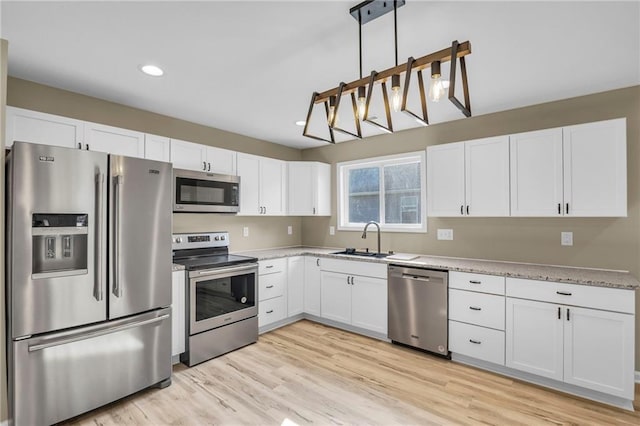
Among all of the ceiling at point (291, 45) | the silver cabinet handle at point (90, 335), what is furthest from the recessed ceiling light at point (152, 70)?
the silver cabinet handle at point (90, 335)

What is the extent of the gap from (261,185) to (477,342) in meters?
2.94

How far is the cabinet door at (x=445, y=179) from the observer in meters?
3.27

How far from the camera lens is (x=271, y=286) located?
12.4ft

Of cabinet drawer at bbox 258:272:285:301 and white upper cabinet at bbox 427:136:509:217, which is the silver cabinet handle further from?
white upper cabinet at bbox 427:136:509:217

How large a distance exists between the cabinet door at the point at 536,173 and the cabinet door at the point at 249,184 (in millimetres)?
2818

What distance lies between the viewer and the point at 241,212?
3.81 m

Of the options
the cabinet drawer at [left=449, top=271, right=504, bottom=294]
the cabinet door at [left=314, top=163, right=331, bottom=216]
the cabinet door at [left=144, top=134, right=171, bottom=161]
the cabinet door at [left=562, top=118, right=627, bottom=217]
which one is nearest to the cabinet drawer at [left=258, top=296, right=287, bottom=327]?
the cabinet door at [left=314, top=163, right=331, bottom=216]

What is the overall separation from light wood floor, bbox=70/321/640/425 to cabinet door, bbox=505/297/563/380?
6.8 inches

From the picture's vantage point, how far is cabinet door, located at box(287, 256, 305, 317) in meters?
4.01

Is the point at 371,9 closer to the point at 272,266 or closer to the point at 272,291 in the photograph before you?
the point at 272,266

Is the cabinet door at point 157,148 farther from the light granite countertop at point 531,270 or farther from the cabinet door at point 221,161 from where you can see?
the light granite countertop at point 531,270

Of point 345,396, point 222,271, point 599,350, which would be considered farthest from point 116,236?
point 599,350

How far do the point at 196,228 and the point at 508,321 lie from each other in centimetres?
328

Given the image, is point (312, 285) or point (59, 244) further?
point (312, 285)
